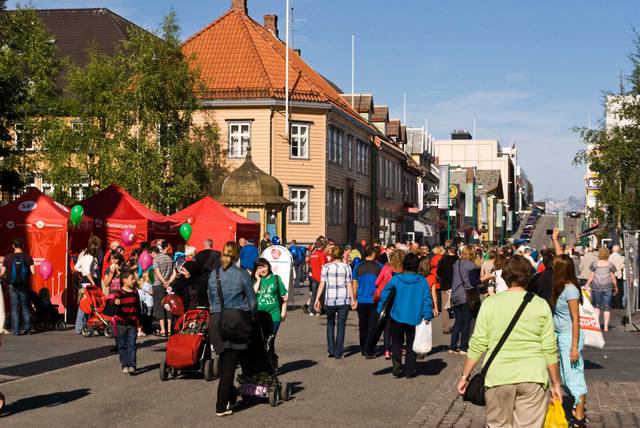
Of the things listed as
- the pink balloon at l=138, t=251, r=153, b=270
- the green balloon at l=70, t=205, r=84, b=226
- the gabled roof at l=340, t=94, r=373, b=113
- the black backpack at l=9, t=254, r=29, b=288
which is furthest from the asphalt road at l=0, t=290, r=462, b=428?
the gabled roof at l=340, t=94, r=373, b=113

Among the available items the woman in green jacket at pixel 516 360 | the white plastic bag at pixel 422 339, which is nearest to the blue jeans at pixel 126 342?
the white plastic bag at pixel 422 339

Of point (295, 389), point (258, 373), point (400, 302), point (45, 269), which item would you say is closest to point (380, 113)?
point (45, 269)

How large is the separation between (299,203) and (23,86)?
15.6 meters

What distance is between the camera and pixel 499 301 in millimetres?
7035

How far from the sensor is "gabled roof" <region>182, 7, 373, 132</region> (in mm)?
47812

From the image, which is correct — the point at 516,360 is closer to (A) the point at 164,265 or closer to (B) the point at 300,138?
(A) the point at 164,265

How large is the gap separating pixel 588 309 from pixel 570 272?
1374 millimetres

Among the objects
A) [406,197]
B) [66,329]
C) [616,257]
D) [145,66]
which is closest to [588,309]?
[66,329]

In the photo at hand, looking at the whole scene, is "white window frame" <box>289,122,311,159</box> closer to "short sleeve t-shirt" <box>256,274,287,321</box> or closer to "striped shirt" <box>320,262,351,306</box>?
"striped shirt" <box>320,262,351,306</box>

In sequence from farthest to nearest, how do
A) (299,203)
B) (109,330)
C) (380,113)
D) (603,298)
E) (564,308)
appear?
1. (380,113)
2. (299,203)
3. (603,298)
4. (109,330)
5. (564,308)

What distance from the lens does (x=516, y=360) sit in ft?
22.6

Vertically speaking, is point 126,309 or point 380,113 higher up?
point 380,113

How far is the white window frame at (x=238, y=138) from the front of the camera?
47750 millimetres

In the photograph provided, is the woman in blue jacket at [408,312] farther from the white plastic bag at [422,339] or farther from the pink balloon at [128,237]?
the pink balloon at [128,237]
